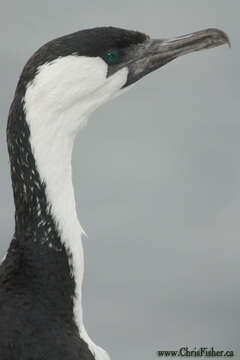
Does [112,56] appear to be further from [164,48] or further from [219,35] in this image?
[219,35]

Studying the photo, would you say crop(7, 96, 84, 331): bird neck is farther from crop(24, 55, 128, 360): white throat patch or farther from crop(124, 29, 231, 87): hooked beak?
crop(124, 29, 231, 87): hooked beak

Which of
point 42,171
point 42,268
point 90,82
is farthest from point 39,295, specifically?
point 90,82

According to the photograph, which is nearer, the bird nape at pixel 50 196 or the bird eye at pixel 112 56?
the bird nape at pixel 50 196

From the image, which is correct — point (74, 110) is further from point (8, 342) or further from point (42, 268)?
point (8, 342)

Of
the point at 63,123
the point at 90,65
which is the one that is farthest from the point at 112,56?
the point at 63,123

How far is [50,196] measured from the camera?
4984 millimetres

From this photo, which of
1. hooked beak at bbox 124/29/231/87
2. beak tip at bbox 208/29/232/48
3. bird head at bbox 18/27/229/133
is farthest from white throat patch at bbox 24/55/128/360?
beak tip at bbox 208/29/232/48

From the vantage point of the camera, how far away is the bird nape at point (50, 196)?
4832 millimetres

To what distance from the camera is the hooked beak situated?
17.6 feet

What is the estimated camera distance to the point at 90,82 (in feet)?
16.6

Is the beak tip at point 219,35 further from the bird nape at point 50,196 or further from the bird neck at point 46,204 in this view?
the bird neck at point 46,204

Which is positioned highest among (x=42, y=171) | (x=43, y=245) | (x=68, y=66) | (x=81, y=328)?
(x=68, y=66)

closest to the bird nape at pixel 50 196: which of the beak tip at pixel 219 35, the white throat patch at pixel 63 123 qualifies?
the white throat patch at pixel 63 123

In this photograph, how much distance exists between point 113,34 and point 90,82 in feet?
0.87
